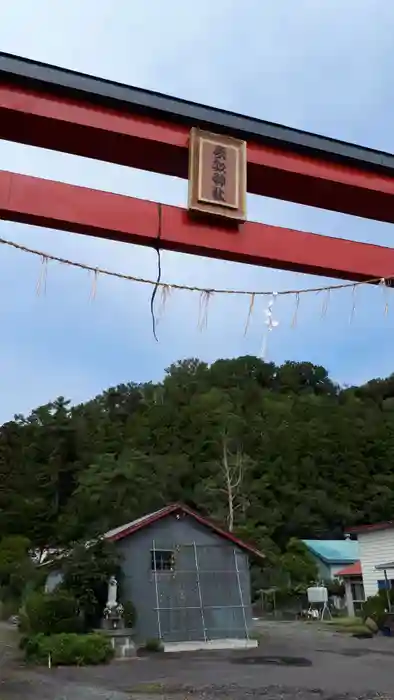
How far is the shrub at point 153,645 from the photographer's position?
56.8ft

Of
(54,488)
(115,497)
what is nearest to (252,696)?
(115,497)

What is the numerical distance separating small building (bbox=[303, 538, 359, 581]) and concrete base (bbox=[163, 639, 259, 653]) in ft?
46.9

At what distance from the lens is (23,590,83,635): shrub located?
17062 mm

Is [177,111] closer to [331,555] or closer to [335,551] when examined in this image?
[331,555]

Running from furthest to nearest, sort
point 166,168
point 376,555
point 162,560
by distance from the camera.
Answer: point 376,555
point 162,560
point 166,168

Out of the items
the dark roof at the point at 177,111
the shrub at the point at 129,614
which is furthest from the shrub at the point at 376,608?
the dark roof at the point at 177,111

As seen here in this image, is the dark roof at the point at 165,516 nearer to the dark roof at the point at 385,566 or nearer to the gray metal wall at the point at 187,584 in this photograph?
the gray metal wall at the point at 187,584

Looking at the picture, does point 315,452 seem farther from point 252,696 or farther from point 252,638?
point 252,696

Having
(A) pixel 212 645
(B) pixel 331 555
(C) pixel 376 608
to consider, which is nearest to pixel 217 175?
(A) pixel 212 645

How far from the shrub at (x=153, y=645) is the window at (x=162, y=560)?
1.99 m

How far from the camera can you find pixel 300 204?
5559 mm

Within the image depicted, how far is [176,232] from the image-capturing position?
462cm

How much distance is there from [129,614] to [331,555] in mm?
19446

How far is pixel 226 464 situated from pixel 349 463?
12.0 meters
